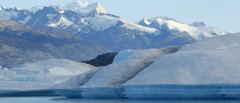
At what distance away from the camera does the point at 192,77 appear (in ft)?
193

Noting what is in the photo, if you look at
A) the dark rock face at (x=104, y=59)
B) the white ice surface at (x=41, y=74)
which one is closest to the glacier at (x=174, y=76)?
the white ice surface at (x=41, y=74)

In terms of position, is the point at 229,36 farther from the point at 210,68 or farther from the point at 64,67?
the point at 64,67

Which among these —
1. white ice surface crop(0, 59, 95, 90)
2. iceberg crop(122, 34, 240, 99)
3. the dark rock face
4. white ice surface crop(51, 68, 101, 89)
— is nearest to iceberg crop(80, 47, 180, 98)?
iceberg crop(122, 34, 240, 99)

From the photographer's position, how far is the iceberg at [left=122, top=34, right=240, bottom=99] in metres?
57.1

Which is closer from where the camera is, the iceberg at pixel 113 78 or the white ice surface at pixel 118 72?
the iceberg at pixel 113 78

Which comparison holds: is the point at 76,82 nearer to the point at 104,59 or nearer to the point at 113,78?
the point at 113,78

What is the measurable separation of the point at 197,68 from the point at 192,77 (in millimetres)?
2794

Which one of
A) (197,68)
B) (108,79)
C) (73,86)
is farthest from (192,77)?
(73,86)

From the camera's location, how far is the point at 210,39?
244 ft

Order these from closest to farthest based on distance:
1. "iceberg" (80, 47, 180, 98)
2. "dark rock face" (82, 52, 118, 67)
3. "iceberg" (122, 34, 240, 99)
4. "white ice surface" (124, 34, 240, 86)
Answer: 1. "iceberg" (122, 34, 240, 99)
2. "white ice surface" (124, 34, 240, 86)
3. "iceberg" (80, 47, 180, 98)
4. "dark rock face" (82, 52, 118, 67)

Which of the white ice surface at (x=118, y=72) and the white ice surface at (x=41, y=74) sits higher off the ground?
the white ice surface at (x=118, y=72)

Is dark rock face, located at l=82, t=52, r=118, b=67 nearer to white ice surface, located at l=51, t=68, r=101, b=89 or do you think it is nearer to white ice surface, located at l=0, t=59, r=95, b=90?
white ice surface, located at l=0, t=59, r=95, b=90

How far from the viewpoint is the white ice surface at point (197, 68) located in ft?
189

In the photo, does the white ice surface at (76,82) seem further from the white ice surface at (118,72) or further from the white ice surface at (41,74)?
the white ice surface at (41,74)
